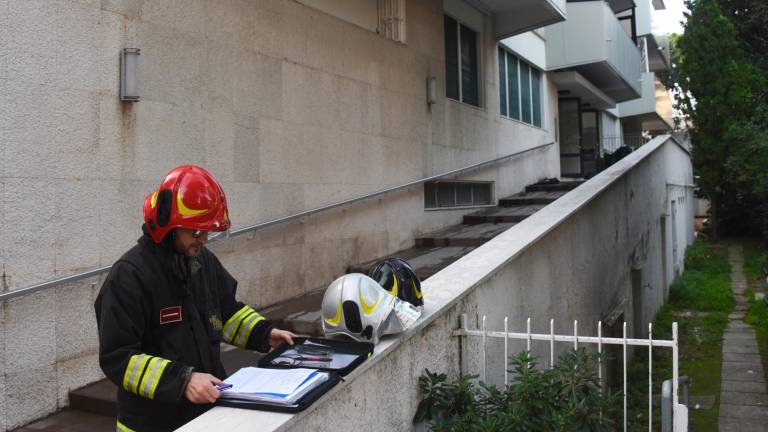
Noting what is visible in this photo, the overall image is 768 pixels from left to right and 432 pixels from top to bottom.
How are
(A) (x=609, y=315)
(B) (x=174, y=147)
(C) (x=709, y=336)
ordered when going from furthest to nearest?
(C) (x=709, y=336)
(A) (x=609, y=315)
(B) (x=174, y=147)

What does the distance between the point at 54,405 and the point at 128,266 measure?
2393 millimetres

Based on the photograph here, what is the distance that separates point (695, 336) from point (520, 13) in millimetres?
6819

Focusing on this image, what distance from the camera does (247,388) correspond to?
260cm

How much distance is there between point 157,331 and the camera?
2514mm

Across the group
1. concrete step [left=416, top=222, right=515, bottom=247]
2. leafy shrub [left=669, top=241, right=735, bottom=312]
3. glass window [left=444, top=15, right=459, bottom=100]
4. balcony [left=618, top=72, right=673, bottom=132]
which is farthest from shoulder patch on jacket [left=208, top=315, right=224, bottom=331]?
balcony [left=618, top=72, right=673, bottom=132]

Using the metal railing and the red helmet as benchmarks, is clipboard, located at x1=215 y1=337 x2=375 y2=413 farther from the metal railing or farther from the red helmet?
the metal railing

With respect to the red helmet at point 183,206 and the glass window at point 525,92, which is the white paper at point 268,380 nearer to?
the red helmet at point 183,206

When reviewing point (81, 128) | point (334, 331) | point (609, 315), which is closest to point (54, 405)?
point (81, 128)

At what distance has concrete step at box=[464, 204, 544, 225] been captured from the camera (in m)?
10.1

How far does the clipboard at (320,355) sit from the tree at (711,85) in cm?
2140

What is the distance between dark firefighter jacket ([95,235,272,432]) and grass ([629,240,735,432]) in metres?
5.82

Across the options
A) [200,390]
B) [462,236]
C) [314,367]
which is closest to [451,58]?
[462,236]

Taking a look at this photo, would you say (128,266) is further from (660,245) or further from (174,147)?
(660,245)

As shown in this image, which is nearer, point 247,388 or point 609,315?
point 247,388
